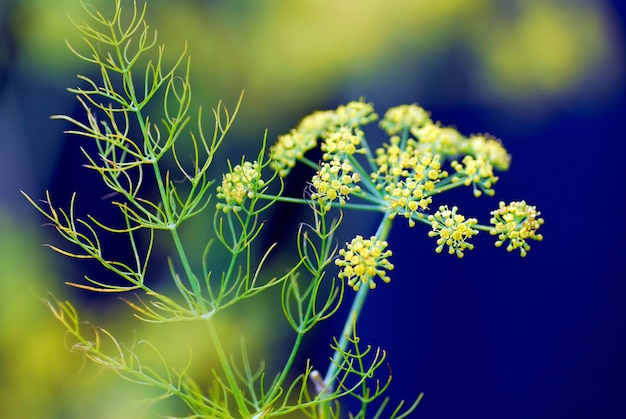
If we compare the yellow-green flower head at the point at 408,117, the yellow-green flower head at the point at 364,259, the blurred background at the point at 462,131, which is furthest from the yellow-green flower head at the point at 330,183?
the blurred background at the point at 462,131

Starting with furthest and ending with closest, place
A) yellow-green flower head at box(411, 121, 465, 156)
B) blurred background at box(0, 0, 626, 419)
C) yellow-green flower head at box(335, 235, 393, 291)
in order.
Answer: blurred background at box(0, 0, 626, 419), yellow-green flower head at box(411, 121, 465, 156), yellow-green flower head at box(335, 235, 393, 291)

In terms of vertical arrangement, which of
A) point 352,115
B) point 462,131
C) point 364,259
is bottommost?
point 364,259

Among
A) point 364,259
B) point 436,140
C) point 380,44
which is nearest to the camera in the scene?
point 364,259

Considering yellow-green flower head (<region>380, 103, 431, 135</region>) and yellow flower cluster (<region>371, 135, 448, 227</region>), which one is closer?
yellow flower cluster (<region>371, 135, 448, 227</region>)

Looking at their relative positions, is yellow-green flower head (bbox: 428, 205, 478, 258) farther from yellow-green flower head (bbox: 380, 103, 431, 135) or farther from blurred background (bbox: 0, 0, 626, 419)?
blurred background (bbox: 0, 0, 626, 419)

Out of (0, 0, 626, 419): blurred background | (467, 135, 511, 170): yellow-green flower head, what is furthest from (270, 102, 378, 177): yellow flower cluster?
(0, 0, 626, 419): blurred background

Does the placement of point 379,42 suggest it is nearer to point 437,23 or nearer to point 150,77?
point 437,23

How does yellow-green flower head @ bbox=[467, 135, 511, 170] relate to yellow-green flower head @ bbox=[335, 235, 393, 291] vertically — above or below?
above

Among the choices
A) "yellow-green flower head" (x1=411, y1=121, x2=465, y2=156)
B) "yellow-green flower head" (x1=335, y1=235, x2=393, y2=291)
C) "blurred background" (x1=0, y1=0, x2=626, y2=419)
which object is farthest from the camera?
"blurred background" (x1=0, y1=0, x2=626, y2=419)

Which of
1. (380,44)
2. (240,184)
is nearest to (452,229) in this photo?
(240,184)

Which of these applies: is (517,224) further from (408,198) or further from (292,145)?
(292,145)
